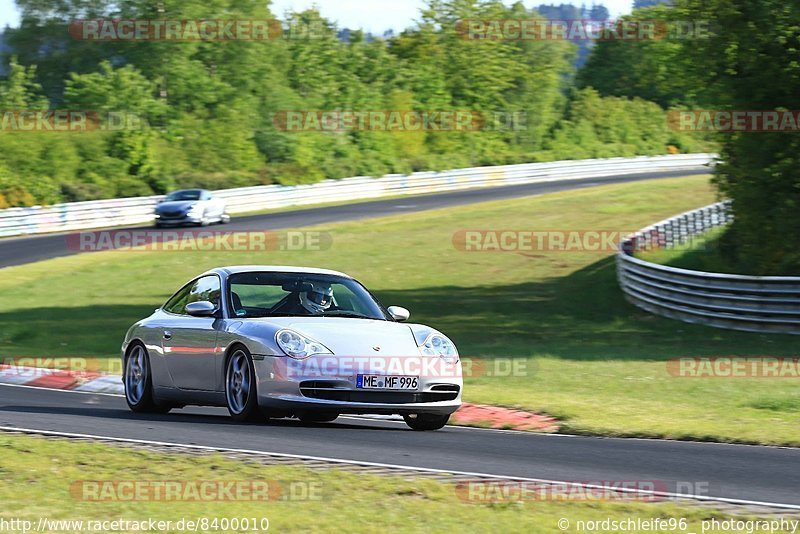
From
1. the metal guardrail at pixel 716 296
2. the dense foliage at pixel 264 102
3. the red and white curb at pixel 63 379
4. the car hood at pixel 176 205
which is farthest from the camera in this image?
the dense foliage at pixel 264 102

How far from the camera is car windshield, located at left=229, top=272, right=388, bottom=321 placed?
11070 millimetres

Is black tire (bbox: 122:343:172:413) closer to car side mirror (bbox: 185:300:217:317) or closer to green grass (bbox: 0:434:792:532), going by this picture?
car side mirror (bbox: 185:300:217:317)

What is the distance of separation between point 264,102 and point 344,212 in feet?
84.7

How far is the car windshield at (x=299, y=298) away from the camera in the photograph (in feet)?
36.3

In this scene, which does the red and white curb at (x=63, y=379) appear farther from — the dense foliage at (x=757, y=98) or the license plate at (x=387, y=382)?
the dense foliage at (x=757, y=98)

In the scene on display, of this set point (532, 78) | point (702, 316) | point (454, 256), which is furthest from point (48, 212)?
point (532, 78)

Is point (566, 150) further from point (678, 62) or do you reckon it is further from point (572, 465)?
point (572, 465)

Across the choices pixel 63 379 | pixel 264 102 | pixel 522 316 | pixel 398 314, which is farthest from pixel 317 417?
pixel 264 102

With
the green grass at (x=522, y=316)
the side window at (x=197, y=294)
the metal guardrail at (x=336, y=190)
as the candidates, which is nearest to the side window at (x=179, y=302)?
the side window at (x=197, y=294)

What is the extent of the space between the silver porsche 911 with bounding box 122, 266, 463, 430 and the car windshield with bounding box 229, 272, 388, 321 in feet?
0.04

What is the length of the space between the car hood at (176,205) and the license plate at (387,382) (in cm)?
3229

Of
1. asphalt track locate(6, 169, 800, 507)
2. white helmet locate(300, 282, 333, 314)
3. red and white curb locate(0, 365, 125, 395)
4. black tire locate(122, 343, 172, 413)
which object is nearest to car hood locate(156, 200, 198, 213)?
red and white curb locate(0, 365, 125, 395)

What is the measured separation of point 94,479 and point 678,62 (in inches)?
978

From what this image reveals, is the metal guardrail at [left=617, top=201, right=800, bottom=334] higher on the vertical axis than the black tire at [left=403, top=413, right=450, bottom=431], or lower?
lower
